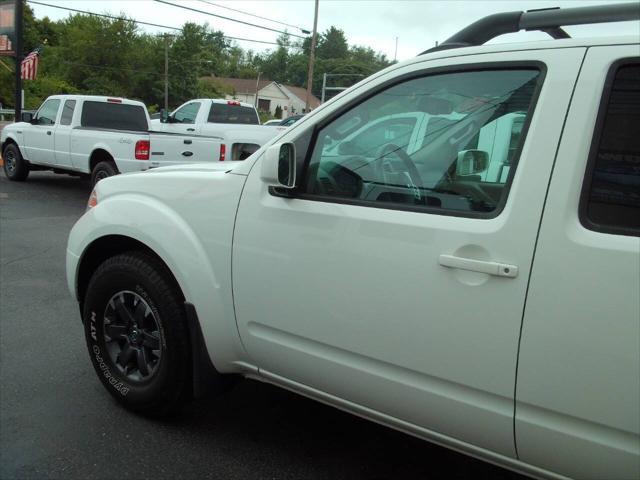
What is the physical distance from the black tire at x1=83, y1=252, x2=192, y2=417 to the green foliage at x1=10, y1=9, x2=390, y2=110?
44.9m

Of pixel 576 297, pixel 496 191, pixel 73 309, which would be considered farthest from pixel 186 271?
pixel 73 309

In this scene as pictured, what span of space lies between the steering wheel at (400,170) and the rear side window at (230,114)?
12.4 m

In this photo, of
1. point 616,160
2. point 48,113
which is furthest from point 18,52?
point 616,160

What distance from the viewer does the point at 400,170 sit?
2314 mm

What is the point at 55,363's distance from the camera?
3668 millimetres

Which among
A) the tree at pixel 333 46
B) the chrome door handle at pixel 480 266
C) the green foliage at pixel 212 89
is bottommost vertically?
the chrome door handle at pixel 480 266

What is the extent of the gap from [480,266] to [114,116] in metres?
10.8

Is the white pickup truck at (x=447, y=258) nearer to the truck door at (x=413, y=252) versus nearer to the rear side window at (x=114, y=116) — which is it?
the truck door at (x=413, y=252)

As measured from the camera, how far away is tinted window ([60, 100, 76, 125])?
1095 centimetres

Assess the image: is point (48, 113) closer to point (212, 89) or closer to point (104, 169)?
point (104, 169)

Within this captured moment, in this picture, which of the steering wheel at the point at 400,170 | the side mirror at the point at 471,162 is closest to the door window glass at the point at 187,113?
the steering wheel at the point at 400,170

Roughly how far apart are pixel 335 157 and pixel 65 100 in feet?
33.6

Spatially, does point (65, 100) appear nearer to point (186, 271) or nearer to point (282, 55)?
point (186, 271)

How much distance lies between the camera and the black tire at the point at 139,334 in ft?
9.28
